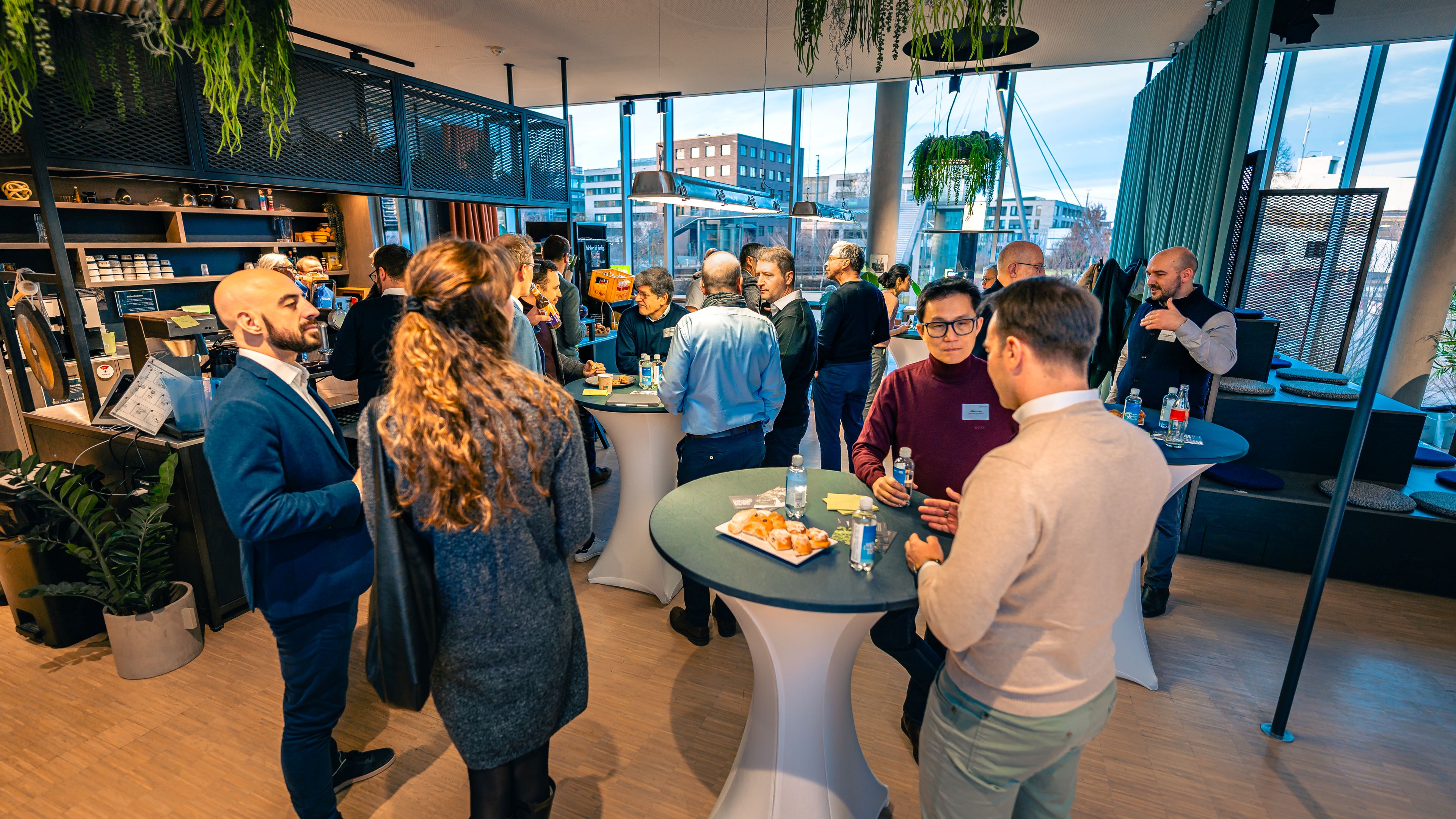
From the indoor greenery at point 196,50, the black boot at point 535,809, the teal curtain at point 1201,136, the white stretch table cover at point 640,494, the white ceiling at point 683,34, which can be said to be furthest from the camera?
the white ceiling at point 683,34

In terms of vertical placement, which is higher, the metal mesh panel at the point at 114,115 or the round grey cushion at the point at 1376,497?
the metal mesh panel at the point at 114,115

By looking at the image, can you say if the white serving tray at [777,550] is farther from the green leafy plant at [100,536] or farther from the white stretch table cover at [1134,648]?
the green leafy plant at [100,536]

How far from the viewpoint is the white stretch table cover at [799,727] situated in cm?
170

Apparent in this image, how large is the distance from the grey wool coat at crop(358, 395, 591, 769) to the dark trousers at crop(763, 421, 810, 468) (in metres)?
2.28

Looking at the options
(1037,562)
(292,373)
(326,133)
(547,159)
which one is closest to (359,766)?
(292,373)

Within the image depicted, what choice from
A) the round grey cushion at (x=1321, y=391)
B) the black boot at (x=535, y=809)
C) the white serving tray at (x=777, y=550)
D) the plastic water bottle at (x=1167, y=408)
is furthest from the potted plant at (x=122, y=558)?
the round grey cushion at (x=1321, y=391)

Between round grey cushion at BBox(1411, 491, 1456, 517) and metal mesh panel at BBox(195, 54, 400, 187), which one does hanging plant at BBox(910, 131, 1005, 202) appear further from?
metal mesh panel at BBox(195, 54, 400, 187)

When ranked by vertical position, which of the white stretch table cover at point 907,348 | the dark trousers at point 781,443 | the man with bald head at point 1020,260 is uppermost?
the man with bald head at point 1020,260

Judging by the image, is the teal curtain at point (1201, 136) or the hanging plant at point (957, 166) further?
the hanging plant at point (957, 166)

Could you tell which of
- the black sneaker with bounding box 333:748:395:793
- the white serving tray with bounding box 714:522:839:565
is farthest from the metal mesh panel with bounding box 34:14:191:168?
the white serving tray with bounding box 714:522:839:565

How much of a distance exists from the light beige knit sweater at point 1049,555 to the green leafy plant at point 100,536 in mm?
3126

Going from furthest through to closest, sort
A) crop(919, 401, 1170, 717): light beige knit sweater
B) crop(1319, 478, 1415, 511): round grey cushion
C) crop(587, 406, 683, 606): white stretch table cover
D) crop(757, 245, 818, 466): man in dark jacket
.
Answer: crop(757, 245, 818, 466): man in dark jacket < crop(1319, 478, 1415, 511): round grey cushion < crop(587, 406, 683, 606): white stretch table cover < crop(919, 401, 1170, 717): light beige knit sweater

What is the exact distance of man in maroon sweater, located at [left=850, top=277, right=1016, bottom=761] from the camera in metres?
2.04

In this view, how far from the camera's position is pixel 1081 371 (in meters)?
1.17
